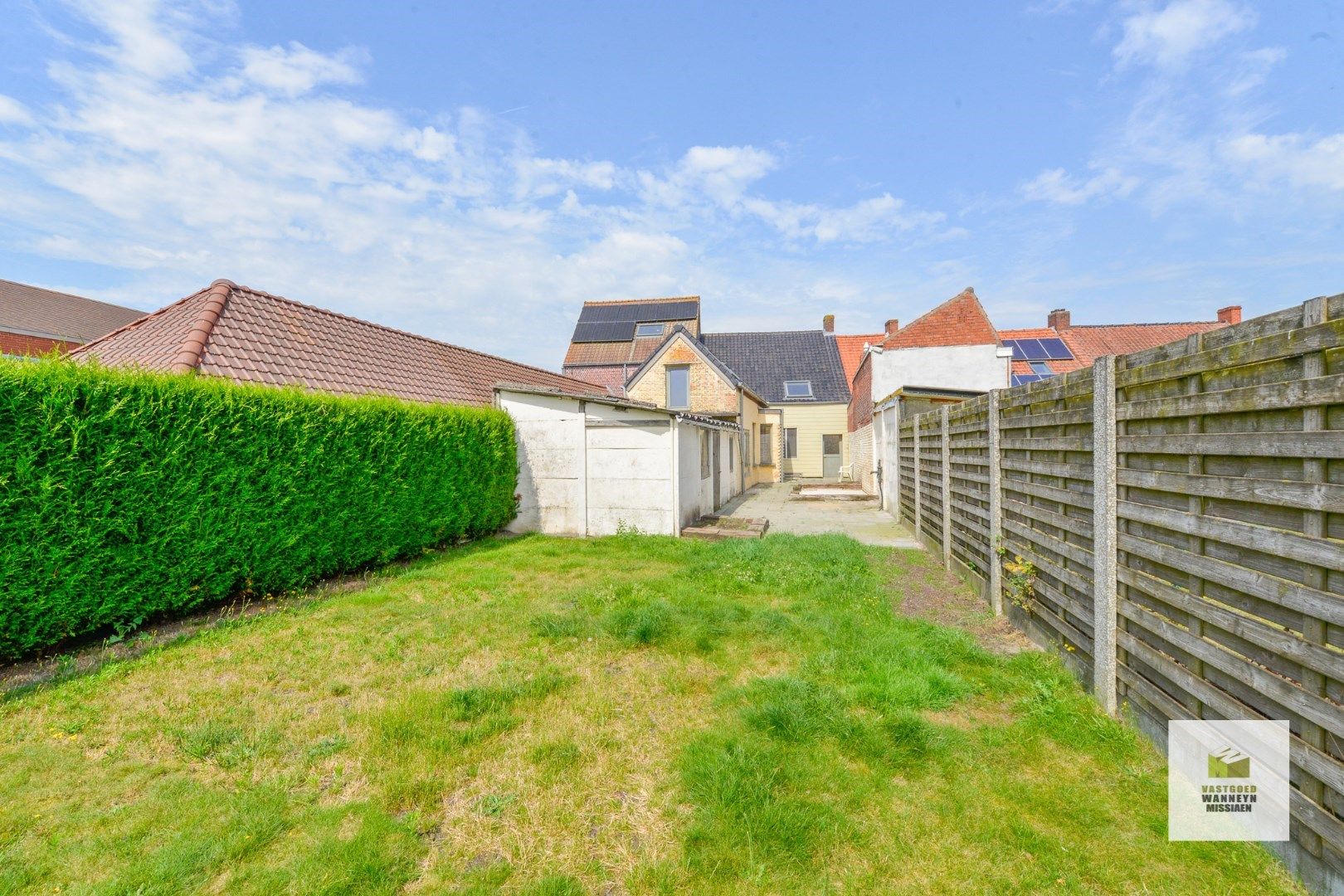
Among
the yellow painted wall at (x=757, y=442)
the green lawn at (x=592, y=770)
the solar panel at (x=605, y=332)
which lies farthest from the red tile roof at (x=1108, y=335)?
the green lawn at (x=592, y=770)

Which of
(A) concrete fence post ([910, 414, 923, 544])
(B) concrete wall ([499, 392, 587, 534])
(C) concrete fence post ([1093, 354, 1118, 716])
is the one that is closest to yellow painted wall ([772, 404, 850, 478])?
(A) concrete fence post ([910, 414, 923, 544])

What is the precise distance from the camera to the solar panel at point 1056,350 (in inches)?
1083

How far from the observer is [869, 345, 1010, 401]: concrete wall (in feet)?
64.7

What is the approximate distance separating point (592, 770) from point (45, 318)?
41.4 metres

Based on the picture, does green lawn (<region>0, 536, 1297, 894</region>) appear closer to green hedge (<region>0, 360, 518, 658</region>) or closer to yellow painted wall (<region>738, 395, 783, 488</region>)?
green hedge (<region>0, 360, 518, 658</region>)

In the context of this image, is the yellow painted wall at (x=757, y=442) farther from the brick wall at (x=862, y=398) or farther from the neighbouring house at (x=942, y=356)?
the neighbouring house at (x=942, y=356)

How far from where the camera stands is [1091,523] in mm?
3914

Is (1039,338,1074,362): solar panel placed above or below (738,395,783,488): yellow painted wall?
above

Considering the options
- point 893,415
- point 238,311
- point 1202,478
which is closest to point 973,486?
point 1202,478

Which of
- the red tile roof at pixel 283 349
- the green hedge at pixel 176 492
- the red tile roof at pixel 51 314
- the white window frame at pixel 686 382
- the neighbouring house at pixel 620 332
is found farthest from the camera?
the neighbouring house at pixel 620 332

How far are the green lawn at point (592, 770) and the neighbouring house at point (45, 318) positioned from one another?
31373 millimetres

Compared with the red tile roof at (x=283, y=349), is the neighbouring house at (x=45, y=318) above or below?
above

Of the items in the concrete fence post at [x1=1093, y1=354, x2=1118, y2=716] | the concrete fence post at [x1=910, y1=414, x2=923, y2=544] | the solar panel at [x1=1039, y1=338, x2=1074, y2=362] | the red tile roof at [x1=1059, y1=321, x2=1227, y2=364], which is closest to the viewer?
the concrete fence post at [x1=1093, y1=354, x2=1118, y2=716]

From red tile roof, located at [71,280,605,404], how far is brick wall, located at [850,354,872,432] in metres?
13.7
